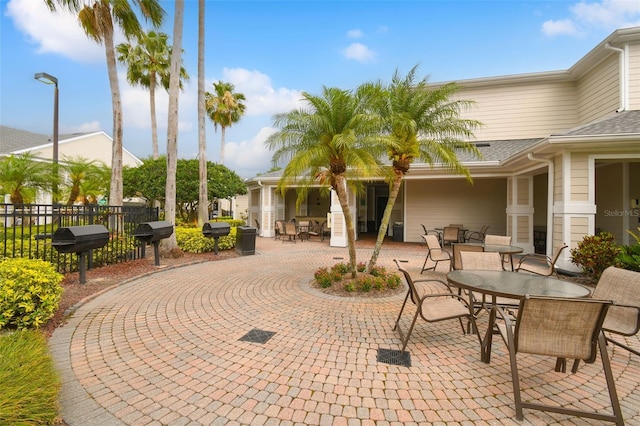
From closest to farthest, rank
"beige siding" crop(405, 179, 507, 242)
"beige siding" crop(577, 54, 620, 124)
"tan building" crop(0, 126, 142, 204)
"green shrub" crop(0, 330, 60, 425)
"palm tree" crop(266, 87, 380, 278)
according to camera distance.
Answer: "green shrub" crop(0, 330, 60, 425)
"palm tree" crop(266, 87, 380, 278)
"beige siding" crop(577, 54, 620, 124)
"beige siding" crop(405, 179, 507, 242)
"tan building" crop(0, 126, 142, 204)

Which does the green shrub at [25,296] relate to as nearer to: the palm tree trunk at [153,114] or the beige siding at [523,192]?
the beige siding at [523,192]

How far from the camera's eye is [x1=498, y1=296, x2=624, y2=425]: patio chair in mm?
2090

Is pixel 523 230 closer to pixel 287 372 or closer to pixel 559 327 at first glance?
pixel 559 327

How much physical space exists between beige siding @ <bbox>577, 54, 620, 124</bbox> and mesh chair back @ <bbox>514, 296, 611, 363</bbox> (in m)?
11.5

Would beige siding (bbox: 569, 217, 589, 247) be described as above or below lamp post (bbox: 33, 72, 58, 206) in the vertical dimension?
below

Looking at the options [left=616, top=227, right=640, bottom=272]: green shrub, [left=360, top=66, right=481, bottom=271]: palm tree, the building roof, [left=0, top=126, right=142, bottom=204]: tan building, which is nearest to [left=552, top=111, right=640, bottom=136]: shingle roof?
[left=616, top=227, right=640, bottom=272]: green shrub

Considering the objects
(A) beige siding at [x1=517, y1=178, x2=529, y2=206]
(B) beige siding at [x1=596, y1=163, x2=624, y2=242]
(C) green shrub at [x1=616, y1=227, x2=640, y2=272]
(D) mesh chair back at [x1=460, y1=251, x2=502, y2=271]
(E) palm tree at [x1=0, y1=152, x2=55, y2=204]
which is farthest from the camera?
(A) beige siding at [x1=517, y1=178, x2=529, y2=206]

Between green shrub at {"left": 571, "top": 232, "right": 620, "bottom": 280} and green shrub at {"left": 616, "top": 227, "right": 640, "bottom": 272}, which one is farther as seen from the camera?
green shrub at {"left": 571, "top": 232, "right": 620, "bottom": 280}

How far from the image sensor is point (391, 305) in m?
4.72

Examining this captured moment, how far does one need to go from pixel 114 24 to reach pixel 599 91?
17.0m

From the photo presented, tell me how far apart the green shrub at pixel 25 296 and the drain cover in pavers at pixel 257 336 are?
2.55 m

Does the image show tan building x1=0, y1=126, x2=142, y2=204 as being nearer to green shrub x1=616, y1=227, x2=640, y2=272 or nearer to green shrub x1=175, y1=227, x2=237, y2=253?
green shrub x1=175, y1=227, x2=237, y2=253

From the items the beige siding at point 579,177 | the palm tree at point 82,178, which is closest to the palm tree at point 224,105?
the palm tree at point 82,178

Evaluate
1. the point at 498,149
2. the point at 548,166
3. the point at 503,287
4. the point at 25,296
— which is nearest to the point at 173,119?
the point at 25,296
